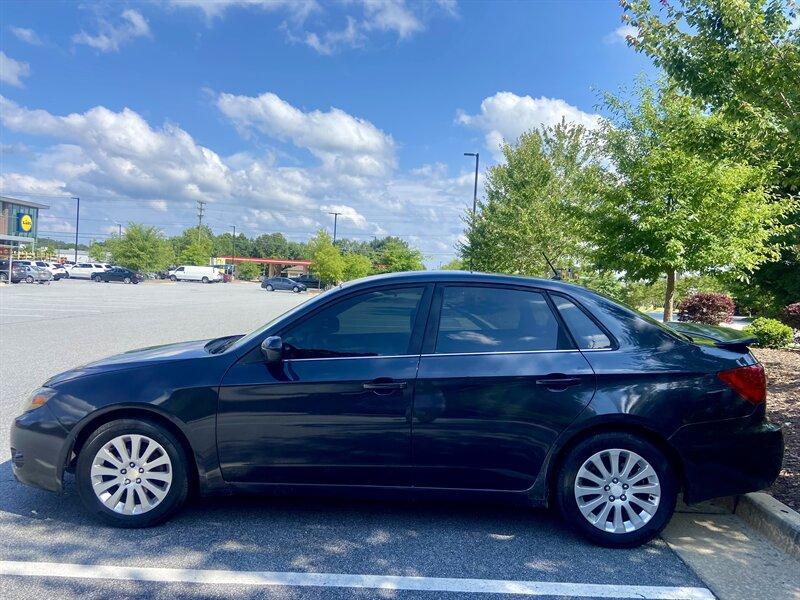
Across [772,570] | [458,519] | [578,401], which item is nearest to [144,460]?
[458,519]

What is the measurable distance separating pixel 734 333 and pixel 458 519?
2.36m

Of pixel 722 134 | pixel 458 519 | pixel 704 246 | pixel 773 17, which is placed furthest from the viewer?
pixel 704 246

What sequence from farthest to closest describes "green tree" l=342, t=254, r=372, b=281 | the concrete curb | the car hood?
"green tree" l=342, t=254, r=372, b=281, the car hood, the concrete curb

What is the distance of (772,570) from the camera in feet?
10.6

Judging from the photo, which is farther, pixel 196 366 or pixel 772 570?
pixel 196 366

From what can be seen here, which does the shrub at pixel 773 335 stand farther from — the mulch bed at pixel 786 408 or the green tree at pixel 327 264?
the green tree at pixel 327 264

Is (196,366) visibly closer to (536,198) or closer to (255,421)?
(255,421)

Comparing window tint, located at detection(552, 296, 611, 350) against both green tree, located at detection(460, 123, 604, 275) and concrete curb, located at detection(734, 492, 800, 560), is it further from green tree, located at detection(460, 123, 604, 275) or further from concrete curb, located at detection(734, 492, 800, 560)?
green tree, located at detection(460, 123, 604, 275)

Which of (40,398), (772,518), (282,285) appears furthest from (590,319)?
(282,285)

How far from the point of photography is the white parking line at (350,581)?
2936 millimetres

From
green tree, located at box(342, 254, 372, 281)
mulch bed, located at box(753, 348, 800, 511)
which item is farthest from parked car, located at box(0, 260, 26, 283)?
mulch bed, located at box(753, 348, 800, 511)

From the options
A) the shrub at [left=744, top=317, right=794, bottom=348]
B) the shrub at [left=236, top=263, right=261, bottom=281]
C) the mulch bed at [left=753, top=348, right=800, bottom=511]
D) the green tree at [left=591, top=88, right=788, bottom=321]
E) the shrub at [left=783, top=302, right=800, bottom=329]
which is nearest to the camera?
the mulch bed at [left=753, top=348, right=800, bottom=511]

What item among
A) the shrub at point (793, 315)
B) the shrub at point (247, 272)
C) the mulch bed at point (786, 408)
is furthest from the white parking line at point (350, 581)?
the shrub at point (247, 272)

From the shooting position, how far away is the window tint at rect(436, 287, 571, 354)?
359cm
